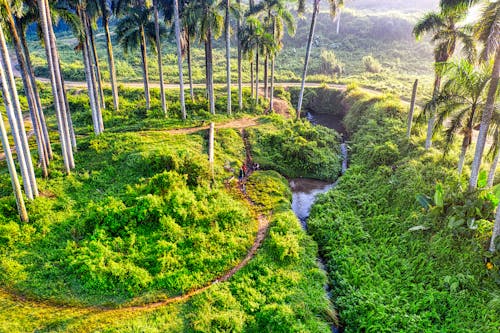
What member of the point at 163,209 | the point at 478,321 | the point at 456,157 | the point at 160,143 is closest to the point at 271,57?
the point at 160,143

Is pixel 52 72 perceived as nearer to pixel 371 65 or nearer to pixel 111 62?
pixel 111 62

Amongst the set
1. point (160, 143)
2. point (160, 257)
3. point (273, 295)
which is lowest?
point (273, 295)

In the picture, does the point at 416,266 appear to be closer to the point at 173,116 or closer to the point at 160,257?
the point at 160,257

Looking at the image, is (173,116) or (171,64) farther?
(171,64)

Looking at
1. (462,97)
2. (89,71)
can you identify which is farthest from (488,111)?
(89,71)

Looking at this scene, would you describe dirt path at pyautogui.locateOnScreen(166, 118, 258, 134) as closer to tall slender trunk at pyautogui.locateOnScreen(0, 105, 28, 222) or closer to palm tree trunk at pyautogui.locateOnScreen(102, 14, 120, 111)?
palm tree trunk at pyautogui.locateOnScreen(102, 14, 120, 111)

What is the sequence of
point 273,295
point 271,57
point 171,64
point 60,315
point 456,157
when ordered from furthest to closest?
point 171,64 → point 271,57 → point 456,157 → point 273,295 → point 60,315

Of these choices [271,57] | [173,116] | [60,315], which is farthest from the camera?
[271,57]
